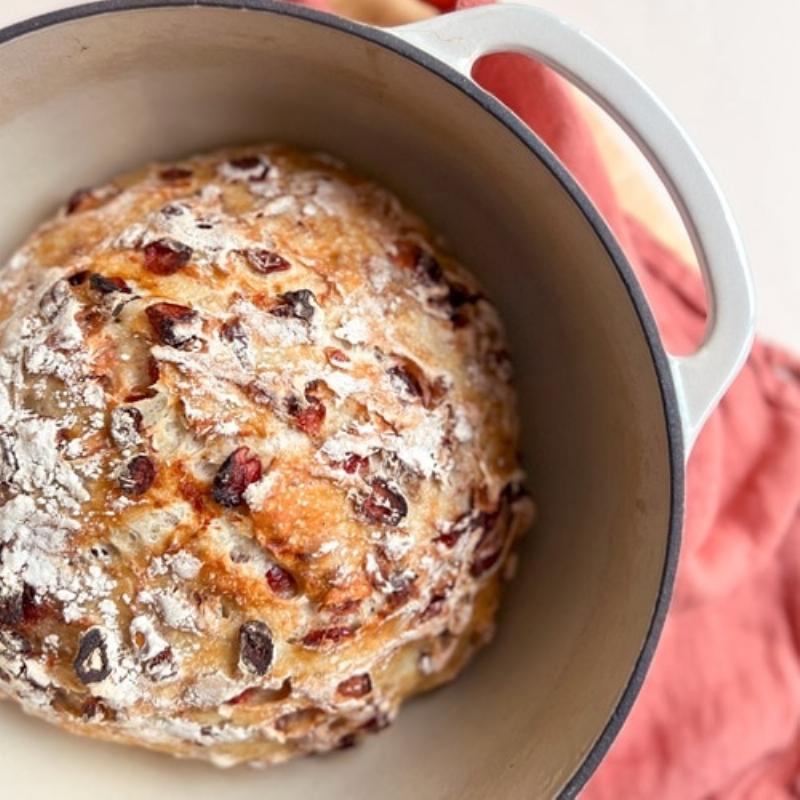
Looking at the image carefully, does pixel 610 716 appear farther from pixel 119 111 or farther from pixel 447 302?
pixel 119 111

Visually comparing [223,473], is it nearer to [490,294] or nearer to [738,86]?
[490,294]

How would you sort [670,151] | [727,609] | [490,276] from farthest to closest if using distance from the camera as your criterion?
[727,609]
[490,276]
[670,151]

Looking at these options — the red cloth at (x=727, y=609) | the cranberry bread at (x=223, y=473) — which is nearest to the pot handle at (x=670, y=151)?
the cranberry bread at (x=223, y=473)

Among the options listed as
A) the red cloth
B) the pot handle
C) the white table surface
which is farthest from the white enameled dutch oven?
the white table surface

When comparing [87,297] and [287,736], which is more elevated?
[87,297]

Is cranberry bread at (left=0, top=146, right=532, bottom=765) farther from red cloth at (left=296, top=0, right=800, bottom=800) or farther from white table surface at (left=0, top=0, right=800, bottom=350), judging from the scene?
white table surface at (left=0, top=0, right=800, bottom=350)

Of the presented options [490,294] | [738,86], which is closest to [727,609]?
[490,294]

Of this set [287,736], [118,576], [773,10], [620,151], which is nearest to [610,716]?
[287,736]

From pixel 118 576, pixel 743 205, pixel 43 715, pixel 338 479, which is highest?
pixel 743 205
